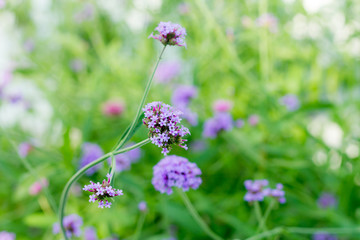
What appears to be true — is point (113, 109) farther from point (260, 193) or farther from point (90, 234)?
point (260, 193)

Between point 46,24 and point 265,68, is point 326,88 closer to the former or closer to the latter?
point 265,68

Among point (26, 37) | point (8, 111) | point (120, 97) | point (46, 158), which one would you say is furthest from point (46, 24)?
point (46, 158)

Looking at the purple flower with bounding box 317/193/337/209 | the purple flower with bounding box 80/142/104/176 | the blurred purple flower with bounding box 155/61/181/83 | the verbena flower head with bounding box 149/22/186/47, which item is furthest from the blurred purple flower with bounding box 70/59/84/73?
the verbena flower head with bounding box 149/22/186/47

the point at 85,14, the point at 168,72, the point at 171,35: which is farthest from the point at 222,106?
the point at 85,14

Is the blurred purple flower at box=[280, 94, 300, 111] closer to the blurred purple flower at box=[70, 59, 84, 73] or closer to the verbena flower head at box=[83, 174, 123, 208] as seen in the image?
the verbena flower head at box=[83, 174, 123, 208]

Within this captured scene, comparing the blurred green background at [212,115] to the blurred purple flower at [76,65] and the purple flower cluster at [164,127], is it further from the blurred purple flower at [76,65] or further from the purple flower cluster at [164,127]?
the purple flower cluster at [164,127]

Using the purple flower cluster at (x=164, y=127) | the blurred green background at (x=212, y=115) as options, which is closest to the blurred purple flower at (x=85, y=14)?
the blurred green background at (x=212, y=115)
